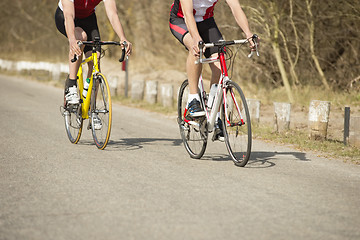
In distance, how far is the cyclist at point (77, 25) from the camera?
6.56m

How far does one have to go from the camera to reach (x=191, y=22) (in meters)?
5.77

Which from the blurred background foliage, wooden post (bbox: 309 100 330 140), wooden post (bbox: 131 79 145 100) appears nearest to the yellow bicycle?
wooden post (bbox: 309 100 330 140)

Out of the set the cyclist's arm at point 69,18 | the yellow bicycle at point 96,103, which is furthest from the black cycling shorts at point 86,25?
the cyclist's arm at point 69,18

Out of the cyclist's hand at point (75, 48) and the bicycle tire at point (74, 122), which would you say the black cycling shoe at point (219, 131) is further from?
the bicycle tire at point (74, 122)

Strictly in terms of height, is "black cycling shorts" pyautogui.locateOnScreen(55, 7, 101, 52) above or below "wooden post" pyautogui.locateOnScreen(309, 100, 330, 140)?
above

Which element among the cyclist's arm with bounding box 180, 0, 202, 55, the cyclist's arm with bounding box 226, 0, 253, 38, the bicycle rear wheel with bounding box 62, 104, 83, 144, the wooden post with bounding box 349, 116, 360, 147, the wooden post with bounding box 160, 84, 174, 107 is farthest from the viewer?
the wooden post with bounding box 160, 84, 174, 107

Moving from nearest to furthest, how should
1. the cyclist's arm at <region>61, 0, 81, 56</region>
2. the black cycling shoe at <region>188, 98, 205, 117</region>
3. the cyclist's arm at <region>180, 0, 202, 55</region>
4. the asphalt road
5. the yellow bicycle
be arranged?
the asphalt road
the cyclist's arm at <region>180, 0, 202, 55</region>
the black cycling shoe at <region>188, 98, 205, 117</region>
the cyclist's arm at <region>61, 0, 81, 56</region>
the yellow bicycle

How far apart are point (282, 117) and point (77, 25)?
3.58 metres

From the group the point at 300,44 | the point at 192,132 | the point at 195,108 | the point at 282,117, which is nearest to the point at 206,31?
the point at 195,108

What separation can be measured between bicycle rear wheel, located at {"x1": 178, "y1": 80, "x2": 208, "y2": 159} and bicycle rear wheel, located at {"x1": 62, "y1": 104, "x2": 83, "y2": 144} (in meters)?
1.31

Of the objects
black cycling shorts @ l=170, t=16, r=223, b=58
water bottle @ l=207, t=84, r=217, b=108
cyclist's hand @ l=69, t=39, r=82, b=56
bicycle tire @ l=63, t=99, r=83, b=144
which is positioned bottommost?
bicycle tire @ l=63, t=99, r=83, b=144

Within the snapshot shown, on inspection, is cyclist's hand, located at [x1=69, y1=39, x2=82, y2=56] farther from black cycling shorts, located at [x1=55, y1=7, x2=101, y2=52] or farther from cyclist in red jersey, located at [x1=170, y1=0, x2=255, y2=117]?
cyclist in red jersey, located at [x1=170, y1=0, x2=255, y2=117]

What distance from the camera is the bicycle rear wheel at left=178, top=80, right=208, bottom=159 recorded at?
247 inches

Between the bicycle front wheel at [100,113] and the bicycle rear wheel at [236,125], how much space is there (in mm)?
1524
